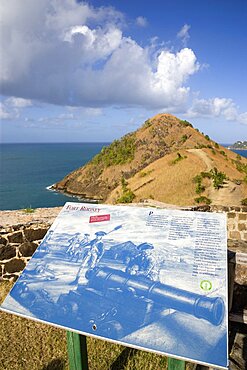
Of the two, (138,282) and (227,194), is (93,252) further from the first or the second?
(227,194)

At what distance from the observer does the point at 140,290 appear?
97.3 inches

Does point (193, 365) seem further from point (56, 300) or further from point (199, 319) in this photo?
point (56, 300)

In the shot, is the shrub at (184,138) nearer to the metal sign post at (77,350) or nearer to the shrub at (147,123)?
the shrub at (147,123)

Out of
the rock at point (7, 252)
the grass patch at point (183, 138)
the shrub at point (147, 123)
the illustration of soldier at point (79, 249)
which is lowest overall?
the rock at point (7, 252)

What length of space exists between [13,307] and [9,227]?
2.69 metres

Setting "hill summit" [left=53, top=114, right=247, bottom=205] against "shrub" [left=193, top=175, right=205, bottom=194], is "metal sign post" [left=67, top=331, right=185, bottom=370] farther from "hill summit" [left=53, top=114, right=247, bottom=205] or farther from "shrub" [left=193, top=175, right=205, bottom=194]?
"shrub" [left=193, top=175, right=205, bottom=194]

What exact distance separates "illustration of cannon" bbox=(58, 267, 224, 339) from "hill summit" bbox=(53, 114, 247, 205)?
47.6 feet

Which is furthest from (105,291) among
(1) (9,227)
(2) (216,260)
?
(1) (9,227)

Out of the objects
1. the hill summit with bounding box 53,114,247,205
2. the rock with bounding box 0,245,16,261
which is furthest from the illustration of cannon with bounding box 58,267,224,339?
the hill summit with bounding box 53,114,247,205

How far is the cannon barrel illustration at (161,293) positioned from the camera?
2.24m

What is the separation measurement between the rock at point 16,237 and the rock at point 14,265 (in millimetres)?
336

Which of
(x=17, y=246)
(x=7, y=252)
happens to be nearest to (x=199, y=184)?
(x=17, y=246)

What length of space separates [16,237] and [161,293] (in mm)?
3467

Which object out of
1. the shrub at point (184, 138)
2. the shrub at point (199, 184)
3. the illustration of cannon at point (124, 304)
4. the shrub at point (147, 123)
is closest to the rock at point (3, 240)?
the illustration of cannon at point (124, 304)
